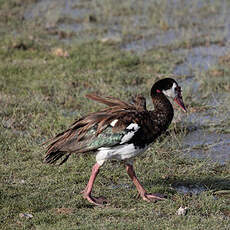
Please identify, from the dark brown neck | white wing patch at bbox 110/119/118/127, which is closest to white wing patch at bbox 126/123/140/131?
white wing patch at bbox 110/119/118/127

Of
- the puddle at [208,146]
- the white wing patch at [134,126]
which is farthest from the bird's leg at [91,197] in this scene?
the puddle at [208,146]

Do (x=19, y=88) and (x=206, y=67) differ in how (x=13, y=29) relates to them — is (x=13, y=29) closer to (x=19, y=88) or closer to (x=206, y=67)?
(x=19, y=88)

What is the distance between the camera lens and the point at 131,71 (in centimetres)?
1017

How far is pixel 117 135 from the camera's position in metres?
5.62

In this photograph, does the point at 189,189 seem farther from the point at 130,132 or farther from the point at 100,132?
the point at 100,132

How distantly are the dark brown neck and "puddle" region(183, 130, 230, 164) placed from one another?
1.34 m

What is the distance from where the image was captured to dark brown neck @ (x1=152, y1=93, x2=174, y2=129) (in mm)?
5820

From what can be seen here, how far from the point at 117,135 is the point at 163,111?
0.54 m

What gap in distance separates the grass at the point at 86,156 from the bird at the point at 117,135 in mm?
342

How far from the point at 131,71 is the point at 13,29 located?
145 inches

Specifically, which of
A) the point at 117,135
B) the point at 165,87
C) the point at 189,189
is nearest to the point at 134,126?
the point at 117,135

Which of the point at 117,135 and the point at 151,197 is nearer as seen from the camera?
the point at 117,135

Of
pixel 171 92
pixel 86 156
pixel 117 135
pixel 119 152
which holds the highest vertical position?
pixel 171 92

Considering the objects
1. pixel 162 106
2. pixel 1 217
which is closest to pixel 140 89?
pixel 162 106
